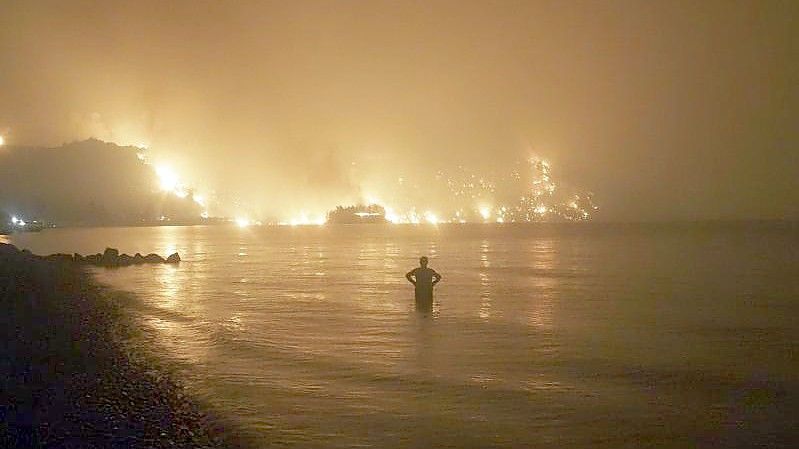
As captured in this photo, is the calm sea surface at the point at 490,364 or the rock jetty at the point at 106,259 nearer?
the calm sea surface at the point at 490,364

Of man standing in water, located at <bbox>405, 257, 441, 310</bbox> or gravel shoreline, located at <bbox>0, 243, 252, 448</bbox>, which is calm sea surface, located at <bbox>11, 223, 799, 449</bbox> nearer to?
man standing in water, located at <bbox>405, 257, 441, 310</bbox>

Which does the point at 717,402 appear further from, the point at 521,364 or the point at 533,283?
the point at 533,283

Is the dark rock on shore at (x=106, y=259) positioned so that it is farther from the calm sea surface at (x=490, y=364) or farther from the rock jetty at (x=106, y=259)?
the calm sea surface at (x=490, y=364)

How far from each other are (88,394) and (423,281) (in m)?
16.5

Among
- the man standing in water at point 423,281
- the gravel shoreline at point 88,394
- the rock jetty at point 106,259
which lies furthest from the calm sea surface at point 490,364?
the rock jetty at point 106,259

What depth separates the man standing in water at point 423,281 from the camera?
28539mm

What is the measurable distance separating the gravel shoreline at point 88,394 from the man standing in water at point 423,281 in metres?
12.1

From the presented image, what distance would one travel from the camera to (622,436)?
46.3 ft

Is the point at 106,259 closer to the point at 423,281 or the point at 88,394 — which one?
the point at 423,281

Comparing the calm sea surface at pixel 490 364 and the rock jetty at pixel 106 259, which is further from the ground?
the rock jetty at pixel 106 259

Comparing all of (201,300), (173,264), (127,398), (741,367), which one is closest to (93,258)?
(173,264)

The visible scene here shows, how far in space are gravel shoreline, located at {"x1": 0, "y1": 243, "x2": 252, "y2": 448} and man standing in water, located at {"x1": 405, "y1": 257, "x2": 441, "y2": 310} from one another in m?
12.1

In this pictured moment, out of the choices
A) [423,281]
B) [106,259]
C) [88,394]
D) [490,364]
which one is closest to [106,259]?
[106,259]

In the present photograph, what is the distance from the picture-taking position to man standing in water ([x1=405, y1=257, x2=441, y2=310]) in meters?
28.5
